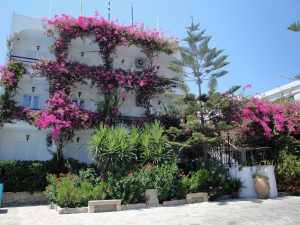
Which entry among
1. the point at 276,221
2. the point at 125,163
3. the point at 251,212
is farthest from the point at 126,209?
the point at 276,221

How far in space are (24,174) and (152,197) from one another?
6.48m

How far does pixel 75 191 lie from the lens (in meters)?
9.88

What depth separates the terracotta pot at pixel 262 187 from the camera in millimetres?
11883

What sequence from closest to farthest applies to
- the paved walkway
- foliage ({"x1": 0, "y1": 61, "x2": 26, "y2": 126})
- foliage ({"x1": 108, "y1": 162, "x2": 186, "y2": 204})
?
the paved walkway, foliage ({"x1": 108, "y1": 162, "x2": 186, "y2": 204}), foliage ({"x1": 0, "y1": 61, "x2": 26, "y2": 126})

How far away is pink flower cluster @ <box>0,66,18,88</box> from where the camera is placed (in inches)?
570

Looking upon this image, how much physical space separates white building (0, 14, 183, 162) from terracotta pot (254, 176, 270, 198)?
8928 millimetres

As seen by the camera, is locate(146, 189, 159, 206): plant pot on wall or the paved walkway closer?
the paved walkway

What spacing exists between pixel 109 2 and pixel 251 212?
20.4 metres

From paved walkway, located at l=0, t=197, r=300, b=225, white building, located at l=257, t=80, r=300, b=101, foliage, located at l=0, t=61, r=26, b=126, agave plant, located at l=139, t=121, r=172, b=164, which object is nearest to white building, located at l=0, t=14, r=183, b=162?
foliage, located at l=0, t=61, r=26, b=126

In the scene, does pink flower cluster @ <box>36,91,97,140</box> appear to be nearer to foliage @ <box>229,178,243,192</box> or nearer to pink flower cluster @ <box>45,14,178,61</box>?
pink flower cluster @ <box>45,14,178,61</box>

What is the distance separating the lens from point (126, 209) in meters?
10.0

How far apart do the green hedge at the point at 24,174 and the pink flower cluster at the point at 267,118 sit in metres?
9.17

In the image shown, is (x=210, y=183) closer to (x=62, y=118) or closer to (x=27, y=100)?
(x=62, y=118)

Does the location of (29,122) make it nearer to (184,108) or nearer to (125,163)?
(125,163)
